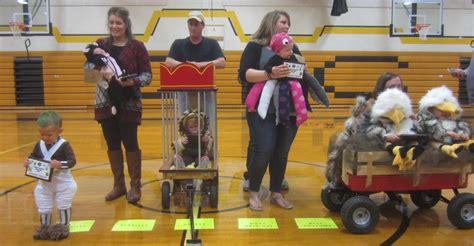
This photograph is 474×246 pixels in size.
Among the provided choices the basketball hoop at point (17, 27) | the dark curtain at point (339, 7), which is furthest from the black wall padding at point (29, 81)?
the dark curtain at point (339, 7)

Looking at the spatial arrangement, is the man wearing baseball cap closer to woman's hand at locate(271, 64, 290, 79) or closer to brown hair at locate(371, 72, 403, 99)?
woman's hand at locate(271, 64, 290, 79)

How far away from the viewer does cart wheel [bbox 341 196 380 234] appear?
278cm

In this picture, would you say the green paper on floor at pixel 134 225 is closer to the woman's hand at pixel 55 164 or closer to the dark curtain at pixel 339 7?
the woman's hand at pixel 55 164

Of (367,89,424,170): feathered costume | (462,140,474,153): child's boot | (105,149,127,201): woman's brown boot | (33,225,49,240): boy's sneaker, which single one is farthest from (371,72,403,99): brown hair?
(33,225,49,240): boy's sneaker

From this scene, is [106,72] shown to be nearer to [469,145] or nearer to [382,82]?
[382,82]

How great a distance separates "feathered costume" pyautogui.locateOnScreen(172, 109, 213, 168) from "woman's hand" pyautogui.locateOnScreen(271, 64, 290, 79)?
0.71 meters

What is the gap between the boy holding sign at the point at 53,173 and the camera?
2.66 metres

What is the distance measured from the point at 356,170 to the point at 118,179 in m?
1.94

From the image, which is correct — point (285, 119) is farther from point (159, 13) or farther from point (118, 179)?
point (159, 13)

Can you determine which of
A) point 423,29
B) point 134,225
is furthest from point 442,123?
point 423,29

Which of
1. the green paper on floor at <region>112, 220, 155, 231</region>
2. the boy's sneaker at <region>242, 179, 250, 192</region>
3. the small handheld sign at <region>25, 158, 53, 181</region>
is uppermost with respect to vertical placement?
the small handheld sign at <region>25, 158, 53, 181</region>

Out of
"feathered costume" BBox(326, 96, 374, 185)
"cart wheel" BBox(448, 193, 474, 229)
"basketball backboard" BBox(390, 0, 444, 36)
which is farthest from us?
"basketball backboard" BBox(390, 0, 444, 36)

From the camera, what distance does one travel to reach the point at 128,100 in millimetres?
3375

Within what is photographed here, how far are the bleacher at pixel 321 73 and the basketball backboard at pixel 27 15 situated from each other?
1.84 ft
